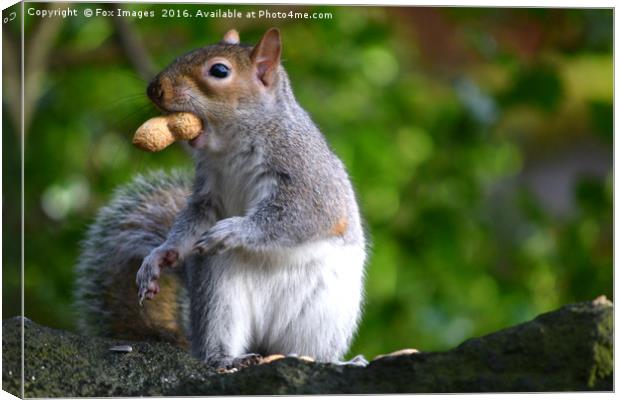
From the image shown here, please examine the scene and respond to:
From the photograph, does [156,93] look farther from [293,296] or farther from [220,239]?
[293,296]

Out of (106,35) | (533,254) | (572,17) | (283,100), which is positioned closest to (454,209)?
(533,254)

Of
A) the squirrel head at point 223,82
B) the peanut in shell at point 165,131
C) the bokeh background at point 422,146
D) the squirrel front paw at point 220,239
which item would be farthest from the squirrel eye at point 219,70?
the bokeh background at point 422,146

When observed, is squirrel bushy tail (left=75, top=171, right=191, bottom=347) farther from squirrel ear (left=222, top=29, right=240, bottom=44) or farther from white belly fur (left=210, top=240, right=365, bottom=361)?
squirrel ear (left=222, top=29, right=240, bottom=44)

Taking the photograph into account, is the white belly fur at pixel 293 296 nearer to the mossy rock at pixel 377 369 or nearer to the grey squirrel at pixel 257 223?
the grey squirrel at pixel 257 223

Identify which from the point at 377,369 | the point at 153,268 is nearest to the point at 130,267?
the point at 153,268

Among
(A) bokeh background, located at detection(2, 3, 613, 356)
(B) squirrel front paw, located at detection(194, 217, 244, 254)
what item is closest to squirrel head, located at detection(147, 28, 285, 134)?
(B) squirrel front paw, located at detection(194, 217, 244, 254)
